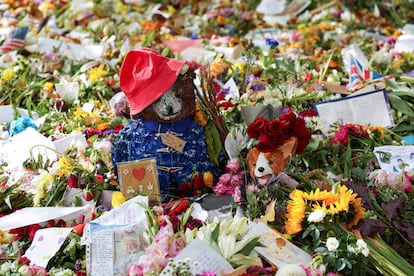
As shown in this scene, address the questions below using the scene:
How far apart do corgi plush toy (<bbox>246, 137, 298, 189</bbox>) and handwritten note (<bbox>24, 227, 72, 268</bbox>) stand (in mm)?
662

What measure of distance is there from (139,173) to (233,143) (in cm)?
36

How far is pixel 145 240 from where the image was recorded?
Result: 2020 mm

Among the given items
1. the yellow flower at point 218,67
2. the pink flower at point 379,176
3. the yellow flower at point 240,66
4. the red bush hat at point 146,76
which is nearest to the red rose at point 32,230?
the red bush hat at point 146,76

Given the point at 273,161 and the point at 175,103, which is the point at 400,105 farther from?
the point at 175,103

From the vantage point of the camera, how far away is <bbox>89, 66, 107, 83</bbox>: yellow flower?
3.48 metres

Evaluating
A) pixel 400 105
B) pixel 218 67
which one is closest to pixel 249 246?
pixel 400 105

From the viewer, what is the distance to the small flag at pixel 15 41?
4.09 meters

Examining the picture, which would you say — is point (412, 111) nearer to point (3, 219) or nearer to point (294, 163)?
point (294, 163)

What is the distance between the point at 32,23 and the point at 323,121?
293cm

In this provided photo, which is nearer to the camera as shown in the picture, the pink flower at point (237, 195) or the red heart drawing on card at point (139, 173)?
the pink flower at point (237, 195)

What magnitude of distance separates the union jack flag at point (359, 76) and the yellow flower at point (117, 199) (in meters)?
1.58

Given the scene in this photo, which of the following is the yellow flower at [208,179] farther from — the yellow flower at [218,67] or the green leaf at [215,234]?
the yellow flower at [218,67]

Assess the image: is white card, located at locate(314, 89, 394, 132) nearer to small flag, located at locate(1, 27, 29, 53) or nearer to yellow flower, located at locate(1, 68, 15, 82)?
yellow flower, located at locate(1, 68, 15, 82)

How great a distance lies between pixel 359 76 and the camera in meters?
3.47
